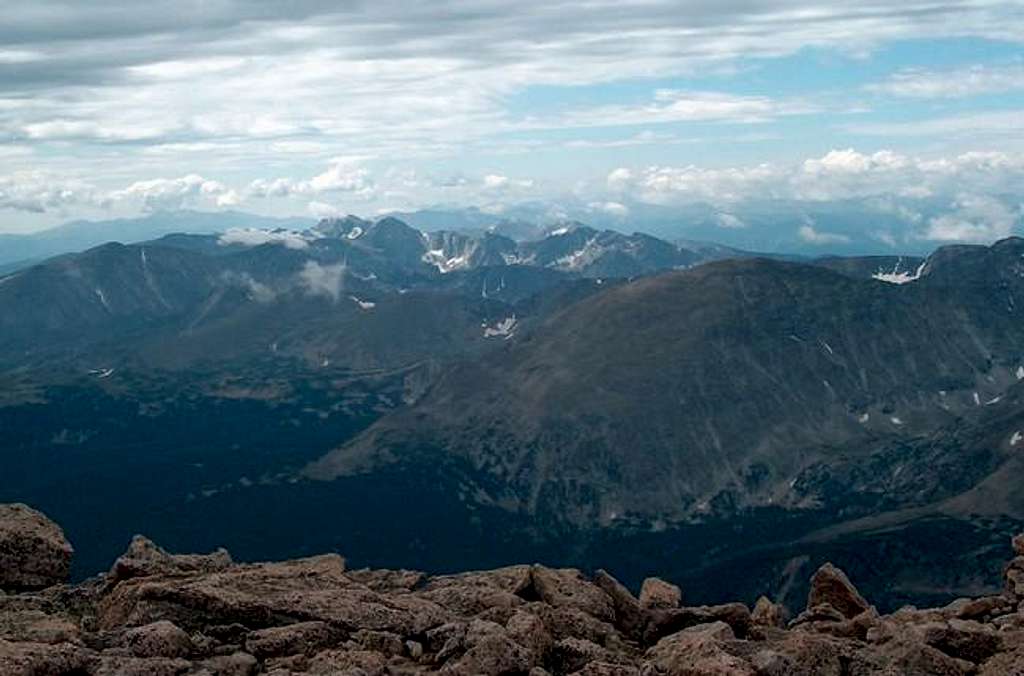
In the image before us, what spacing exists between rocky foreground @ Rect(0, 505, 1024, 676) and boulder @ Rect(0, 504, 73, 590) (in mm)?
74

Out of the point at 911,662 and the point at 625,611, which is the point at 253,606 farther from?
the point at 911,662

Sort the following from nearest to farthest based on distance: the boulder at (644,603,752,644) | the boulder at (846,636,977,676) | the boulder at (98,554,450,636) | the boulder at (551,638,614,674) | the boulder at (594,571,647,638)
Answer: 1. the boulder at (551,638,614,674)
2. the boulder at (846,636,977,676)
3. the boulder at (98,554,450,636)
4. the boulder at (644,603,752,644)
5. the boulder at (594,571,647,638)

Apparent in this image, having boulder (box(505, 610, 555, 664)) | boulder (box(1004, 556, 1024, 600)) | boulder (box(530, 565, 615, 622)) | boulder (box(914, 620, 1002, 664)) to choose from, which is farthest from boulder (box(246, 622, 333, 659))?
boulder (box(1004, 556, 1024, 600))

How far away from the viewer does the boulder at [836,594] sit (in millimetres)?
60312

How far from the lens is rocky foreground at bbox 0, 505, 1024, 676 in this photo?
123ft

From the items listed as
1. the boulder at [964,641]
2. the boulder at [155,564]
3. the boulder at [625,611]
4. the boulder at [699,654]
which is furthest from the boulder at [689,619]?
the boulder at [155,564]

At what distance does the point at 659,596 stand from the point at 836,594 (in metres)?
12.9

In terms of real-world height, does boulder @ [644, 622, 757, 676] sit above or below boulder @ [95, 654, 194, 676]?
below

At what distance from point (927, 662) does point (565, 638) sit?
45.9 feet

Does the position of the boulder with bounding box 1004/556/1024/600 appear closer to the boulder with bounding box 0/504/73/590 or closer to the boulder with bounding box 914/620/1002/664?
the boulder with bounding box 914/620/1002/664

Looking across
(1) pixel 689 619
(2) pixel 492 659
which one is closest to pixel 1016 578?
(1) pixel 689 619

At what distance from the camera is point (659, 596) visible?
54562 mm

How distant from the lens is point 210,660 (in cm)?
3734

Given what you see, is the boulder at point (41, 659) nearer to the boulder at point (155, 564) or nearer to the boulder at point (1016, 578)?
the boulder at point (155, 564)
